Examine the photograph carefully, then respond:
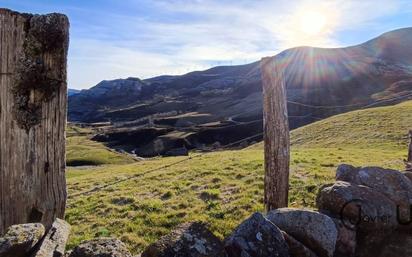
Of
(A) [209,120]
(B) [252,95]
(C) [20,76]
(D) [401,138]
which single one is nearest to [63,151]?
(C) [20,76]

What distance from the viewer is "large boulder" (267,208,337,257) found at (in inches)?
279

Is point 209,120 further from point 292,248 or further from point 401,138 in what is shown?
point 292,248

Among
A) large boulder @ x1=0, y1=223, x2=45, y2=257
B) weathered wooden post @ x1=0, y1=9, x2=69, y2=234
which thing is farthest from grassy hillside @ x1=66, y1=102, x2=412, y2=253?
large boulder @ x1=0, y1=223, x2=45, y2=257

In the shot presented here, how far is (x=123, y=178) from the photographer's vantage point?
87.4 ft

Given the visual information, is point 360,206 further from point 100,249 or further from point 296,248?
point 100,249

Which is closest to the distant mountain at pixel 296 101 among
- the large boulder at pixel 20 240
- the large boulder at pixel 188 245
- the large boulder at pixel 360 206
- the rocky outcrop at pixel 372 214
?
the rocky outcrop at pixel 372 214

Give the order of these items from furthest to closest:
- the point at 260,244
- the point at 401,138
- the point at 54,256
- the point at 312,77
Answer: the point at 312,77 < the point at 401,138 < the point at 260,244 < the point at 54,256

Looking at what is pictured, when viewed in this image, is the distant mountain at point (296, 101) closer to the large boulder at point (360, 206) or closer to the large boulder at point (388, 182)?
the large boulder at point (388, 182)

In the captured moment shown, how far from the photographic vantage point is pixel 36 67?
5340mm

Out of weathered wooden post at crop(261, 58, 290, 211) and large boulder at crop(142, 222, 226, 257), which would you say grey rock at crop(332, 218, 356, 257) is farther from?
large boulder at crop(142, 222, 226, 257)

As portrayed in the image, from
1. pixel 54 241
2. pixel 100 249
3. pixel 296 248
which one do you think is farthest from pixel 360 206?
pixel 54 241

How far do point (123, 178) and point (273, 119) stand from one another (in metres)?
18.4

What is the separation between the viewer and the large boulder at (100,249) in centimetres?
523

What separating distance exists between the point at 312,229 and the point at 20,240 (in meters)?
4.70
